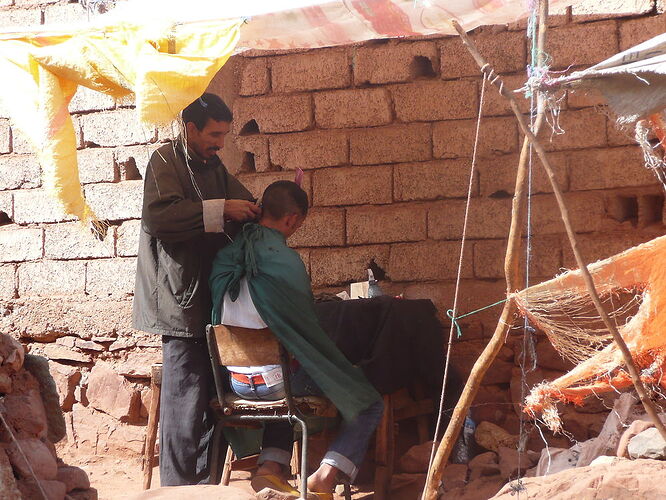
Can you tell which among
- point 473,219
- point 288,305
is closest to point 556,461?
point 288,305

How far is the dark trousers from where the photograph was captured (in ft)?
14.1

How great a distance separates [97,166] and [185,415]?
6.92 feet

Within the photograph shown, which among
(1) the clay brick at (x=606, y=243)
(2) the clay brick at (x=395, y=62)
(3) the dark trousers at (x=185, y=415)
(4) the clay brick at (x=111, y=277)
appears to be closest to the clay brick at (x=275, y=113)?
(2) the clay brick at (x=395, y=62)

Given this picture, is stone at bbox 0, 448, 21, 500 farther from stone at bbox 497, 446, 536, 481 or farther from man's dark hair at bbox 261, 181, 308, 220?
stone at bbox 497, 446, 536, 481

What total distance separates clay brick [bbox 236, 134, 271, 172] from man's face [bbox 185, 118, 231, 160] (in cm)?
133

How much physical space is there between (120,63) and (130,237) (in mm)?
1913

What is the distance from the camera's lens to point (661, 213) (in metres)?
5.32

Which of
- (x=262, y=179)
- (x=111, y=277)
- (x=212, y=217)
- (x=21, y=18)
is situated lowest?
(x=111, y=277)

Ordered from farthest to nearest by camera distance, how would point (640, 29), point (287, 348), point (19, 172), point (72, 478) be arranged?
1. point (19, 172)
2. point (640, 29)
3. point (287, 348)
4. point (72, 478)

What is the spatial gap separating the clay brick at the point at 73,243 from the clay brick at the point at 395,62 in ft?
5.79

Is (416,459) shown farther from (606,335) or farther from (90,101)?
(90,101)

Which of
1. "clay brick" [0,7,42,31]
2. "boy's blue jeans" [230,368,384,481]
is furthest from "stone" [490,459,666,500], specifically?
"clay brick" [0,7,42,31]

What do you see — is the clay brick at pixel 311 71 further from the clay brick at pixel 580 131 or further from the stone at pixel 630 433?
the stone at pixel 630 433

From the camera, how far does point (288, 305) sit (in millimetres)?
4168
